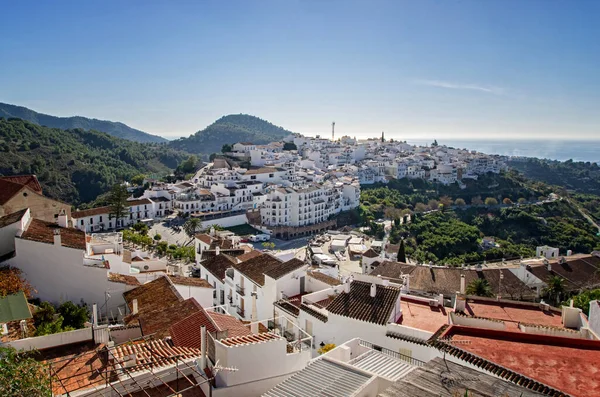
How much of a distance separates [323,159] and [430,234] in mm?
40581

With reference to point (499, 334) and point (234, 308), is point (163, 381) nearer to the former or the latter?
point (499, 334)

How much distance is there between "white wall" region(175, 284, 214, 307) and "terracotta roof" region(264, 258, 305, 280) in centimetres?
274

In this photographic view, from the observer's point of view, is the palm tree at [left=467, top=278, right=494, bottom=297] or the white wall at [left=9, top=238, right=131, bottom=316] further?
the palm tree at [left=467, top=278, right=494, bottom=297]

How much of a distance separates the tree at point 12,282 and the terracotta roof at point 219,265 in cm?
845

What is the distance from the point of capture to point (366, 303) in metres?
13.0

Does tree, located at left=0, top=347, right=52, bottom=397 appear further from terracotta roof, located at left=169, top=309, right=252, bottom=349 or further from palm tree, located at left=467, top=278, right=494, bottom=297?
palm tree, located at left=467, top=278, right=494, bottom=297

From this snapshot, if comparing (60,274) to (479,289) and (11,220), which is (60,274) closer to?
(11,220)

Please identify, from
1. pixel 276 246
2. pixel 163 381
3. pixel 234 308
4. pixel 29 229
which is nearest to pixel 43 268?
pixel 29 229

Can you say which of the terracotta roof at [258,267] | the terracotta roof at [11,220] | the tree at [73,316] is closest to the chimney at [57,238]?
the terracotta roof at [11,220]

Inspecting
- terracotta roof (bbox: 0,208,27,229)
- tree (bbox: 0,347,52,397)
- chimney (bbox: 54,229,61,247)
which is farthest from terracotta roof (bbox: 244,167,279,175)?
tree (bbox: 0,347,52,397)

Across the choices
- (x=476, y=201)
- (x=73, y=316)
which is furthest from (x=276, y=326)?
(x=476, y=201)

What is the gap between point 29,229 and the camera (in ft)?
52.2

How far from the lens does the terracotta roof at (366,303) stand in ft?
40.0

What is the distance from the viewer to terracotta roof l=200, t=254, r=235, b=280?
69.3 feet
